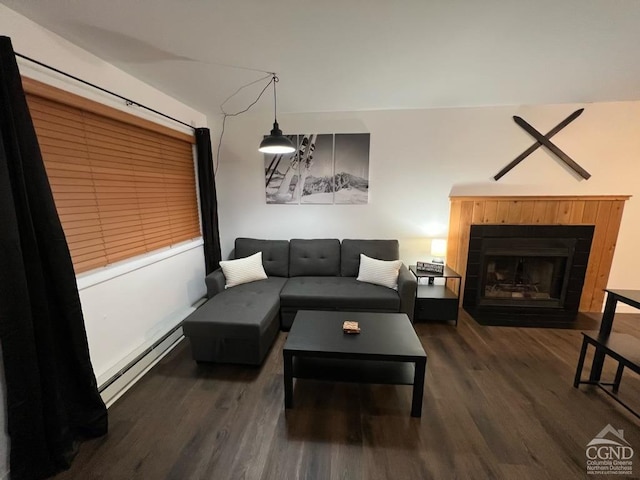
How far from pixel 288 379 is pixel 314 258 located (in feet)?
5.30

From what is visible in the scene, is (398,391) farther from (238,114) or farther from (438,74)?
(238,114)

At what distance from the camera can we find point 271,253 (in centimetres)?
318

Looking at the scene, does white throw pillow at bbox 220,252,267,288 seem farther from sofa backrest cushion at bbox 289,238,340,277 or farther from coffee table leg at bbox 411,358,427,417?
coffee table leg at bbox 411,358,427,417

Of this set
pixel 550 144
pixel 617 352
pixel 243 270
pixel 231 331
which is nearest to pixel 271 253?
pixel 243 270

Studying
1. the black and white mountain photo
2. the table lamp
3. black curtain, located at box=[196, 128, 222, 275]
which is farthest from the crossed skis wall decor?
black curtain, located at box=[196, 128, 222, 275]

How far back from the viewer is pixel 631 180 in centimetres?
288

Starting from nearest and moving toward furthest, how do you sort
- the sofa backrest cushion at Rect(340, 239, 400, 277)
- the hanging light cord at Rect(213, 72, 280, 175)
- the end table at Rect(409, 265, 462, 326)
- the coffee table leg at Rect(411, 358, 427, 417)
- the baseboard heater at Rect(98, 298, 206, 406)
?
the coffee table leg at Rect(411, 358, 427, 417), the baseboard heater at Rect(98, 298, 206, 406), the hanging light cord at Rect(213, 72, 280, 175), the end table at Rect(409, 265, 462, 326), the sofa backrest cushion at Rect(340, 239, 400, 277)

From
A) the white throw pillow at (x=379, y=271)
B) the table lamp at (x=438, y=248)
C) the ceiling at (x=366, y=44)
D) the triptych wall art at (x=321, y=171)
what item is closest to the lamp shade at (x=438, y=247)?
the table lamp at (x=438, y=248)

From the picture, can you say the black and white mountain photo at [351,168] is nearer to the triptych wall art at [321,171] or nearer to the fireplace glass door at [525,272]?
the triptych wall art at [321,171]

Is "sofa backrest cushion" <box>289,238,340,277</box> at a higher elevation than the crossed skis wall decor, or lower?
lower

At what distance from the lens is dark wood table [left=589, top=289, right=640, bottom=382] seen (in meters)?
1.59

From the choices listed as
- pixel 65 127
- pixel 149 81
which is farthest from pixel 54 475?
pixel 149 81

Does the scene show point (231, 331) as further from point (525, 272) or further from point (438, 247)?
point (525, 272)

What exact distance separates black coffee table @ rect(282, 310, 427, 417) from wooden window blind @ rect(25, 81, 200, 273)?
1.56 m
